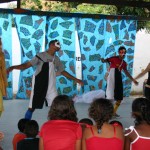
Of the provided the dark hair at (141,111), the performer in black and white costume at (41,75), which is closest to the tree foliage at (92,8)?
the performer in black and white costume at (41,75)

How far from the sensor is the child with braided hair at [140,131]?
2.61 metres

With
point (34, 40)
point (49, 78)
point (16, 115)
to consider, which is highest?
point (34, 40)

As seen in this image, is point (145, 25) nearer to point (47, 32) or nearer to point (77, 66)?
point (77, 66)

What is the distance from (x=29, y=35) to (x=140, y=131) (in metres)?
6.04

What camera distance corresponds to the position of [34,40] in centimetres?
840

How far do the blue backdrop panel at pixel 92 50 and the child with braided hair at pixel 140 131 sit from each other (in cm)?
596

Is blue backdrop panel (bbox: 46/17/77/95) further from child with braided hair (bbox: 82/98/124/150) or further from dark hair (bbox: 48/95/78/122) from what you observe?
child with braided hair (bbox: 82/98/124/150)

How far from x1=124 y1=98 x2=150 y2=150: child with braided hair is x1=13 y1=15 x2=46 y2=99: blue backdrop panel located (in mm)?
5824

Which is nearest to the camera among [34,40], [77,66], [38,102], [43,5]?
[38,102]

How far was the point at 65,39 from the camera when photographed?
336 inches

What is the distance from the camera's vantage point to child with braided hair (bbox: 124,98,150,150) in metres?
2.61

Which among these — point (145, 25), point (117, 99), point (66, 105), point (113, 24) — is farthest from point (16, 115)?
point (145, 25)

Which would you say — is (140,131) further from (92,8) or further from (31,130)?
(92,8)

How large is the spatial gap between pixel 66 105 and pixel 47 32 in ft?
19.0
